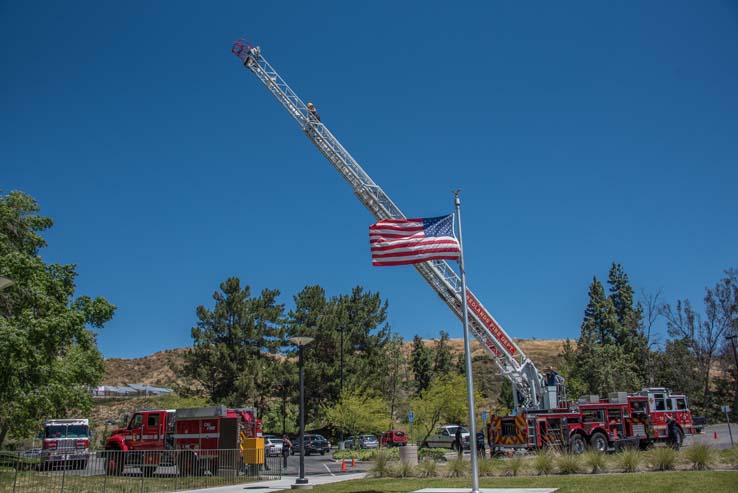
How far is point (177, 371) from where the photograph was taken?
183 feet

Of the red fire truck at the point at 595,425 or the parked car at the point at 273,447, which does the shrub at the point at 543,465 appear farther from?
the parked car at the point at 273,447

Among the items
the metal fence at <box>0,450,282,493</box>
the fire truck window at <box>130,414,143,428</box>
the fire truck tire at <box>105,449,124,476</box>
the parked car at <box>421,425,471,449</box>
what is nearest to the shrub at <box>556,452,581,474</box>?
the metal fence at <box>0,450,282,493</box>

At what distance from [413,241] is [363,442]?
34.1m

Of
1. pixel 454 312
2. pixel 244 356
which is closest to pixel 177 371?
pixel 244 356

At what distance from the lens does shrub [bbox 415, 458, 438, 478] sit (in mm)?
20578

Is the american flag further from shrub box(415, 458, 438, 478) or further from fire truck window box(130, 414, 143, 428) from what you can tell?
fire truck window box(130, 414, 143, 428)

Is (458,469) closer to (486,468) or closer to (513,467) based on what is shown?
(486,468)

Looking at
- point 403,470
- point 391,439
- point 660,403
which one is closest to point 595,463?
point 403,470

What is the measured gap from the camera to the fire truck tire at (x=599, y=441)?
27278mm

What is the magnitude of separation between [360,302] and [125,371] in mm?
66973

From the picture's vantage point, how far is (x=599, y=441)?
90.4 ft

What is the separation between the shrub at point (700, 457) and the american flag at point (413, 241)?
8.90 metres

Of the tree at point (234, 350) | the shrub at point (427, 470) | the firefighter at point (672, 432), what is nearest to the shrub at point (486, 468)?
the shrub at point (427, 470)

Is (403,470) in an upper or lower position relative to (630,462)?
lower
